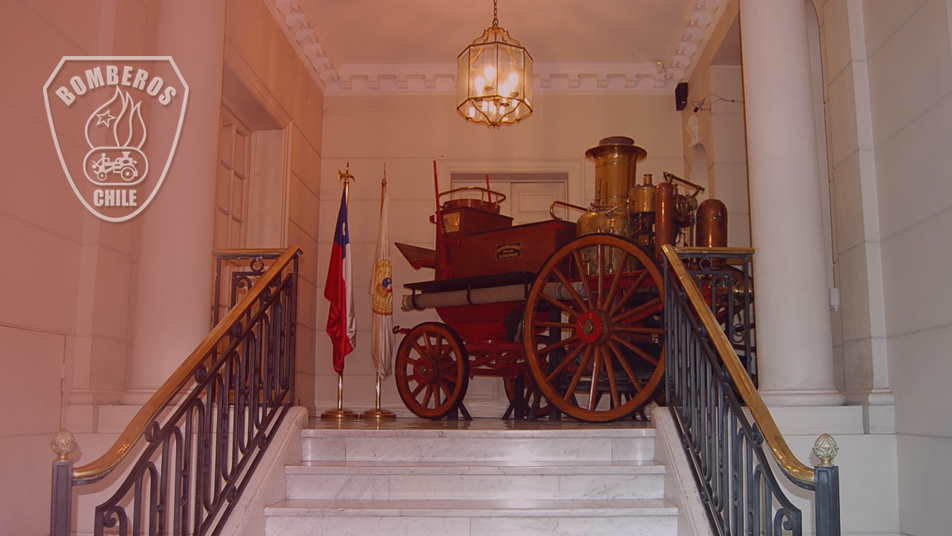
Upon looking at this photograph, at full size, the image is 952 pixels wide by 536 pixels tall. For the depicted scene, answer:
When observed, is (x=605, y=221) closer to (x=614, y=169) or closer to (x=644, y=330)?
(x=614, y=169)

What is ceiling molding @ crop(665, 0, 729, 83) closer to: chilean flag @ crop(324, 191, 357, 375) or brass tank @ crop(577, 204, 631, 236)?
brass tank @ crop(577, 204, 631, 236)

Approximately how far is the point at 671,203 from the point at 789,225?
113cm

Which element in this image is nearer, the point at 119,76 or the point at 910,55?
the point at 910,55

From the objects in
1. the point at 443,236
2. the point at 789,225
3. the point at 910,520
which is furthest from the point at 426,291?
the point at 910,520

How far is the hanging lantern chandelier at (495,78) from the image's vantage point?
608cm

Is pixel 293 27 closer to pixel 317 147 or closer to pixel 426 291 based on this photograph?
pixel 317 147

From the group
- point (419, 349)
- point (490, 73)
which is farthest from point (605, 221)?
point (419, 349)

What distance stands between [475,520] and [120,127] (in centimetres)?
285

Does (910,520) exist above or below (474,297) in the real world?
below

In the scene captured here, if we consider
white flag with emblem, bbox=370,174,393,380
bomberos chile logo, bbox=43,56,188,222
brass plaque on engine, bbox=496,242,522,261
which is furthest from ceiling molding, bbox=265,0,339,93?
brass plaque on engine, bbox=496,242,522,261

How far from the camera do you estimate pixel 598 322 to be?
4.88 m

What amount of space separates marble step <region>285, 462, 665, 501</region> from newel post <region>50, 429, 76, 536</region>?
147 centimetres

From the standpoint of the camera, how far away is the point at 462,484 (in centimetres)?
393

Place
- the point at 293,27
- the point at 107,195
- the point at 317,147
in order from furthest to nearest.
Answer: the point at 317,147 < the point at 293,27 < the point at 107,195
